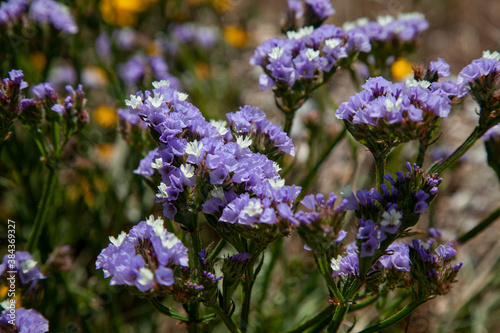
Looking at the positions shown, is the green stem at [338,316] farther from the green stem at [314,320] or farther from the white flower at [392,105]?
the white flower at [392,105]

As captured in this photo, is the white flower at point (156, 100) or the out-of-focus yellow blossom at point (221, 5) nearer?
the white flower at point (156, 100)

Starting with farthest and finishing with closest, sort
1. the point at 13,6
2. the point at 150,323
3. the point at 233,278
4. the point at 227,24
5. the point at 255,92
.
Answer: the point at 227,24, the point at 255,92, the point at 150,323, the point at 13,6, the point at 233,278

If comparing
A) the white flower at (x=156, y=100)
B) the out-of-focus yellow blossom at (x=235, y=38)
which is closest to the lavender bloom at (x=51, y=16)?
the white flower at (x=156, y=100)

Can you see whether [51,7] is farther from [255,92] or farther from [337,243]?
[255,92]

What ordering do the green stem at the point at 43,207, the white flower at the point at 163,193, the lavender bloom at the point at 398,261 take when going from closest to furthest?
the white flower at the point at 163,193 → the lavender bloom at the point at 398,261 → the green stem at the point at 43,207

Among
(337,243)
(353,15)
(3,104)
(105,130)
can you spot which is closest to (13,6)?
(3,104)
